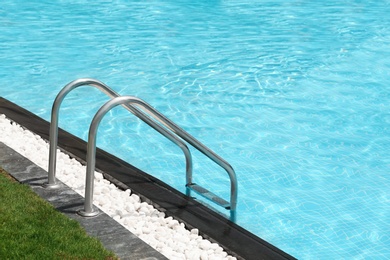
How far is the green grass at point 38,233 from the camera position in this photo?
424cm

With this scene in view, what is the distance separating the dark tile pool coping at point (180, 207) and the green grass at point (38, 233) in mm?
968

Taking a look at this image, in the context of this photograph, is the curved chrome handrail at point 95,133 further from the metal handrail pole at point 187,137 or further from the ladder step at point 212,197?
the ladder step at point 212,197

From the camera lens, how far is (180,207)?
5555 millimetres

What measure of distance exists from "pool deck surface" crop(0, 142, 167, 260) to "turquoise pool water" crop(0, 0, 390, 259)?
1.80 m

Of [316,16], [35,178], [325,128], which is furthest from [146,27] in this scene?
[35,178]

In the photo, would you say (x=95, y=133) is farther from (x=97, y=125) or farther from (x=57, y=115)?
(x=57, y=115)

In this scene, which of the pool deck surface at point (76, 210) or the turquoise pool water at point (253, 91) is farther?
the turquoise pool water at point (253, 91)

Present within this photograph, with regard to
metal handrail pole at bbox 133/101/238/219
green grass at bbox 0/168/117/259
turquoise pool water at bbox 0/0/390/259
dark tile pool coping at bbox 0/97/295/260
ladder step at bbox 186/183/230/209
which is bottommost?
turquoise pool water at bbox 0/0/390/259

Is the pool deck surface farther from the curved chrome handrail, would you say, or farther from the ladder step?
the ladder step

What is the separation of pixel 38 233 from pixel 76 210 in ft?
1.75

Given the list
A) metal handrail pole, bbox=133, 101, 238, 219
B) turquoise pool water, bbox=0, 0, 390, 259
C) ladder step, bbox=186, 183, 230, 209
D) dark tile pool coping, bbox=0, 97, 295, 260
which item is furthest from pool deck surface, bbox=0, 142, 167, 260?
turquoise pool water, bbox=0, 0, 390, 259

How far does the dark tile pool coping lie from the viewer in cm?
490

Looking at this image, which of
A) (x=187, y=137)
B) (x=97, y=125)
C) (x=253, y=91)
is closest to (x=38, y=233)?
(x=97, y=125)

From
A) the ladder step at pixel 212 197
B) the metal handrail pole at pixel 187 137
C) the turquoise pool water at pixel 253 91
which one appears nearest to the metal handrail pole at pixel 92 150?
the metal handrail pole at pixel 187 137
